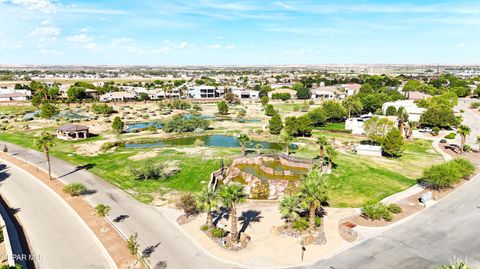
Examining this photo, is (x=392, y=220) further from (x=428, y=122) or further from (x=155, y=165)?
(x=428, y=122)

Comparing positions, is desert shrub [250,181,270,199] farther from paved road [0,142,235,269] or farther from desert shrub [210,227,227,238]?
paved road [0,142,235,269]

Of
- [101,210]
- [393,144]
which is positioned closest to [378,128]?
Answer: [393,144]

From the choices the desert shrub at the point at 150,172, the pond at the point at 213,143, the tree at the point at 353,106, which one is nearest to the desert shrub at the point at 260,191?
the desert shrub at the point at 150,172

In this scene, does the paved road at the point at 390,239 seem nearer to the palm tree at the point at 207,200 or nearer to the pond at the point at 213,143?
the palm tree at the point at 207,200

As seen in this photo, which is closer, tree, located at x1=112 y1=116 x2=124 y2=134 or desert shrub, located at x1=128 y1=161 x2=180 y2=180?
desert shrub, located at x1=128 y1=161 x2=180 y2=180

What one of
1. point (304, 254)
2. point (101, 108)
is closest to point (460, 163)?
point (304, 254)

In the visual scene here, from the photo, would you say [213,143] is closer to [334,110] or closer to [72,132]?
[72,132]

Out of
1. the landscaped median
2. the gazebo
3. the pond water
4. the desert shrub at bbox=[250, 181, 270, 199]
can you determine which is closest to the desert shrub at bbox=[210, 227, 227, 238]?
the landscaped median
